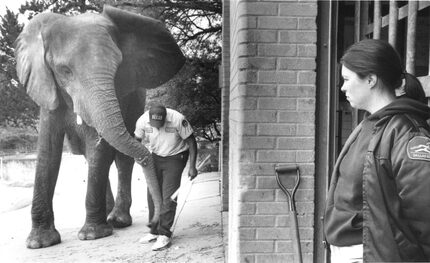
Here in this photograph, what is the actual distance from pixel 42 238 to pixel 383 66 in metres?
5.25

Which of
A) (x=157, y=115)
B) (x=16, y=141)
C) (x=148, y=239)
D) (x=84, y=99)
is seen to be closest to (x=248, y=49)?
(x=157, y=115)

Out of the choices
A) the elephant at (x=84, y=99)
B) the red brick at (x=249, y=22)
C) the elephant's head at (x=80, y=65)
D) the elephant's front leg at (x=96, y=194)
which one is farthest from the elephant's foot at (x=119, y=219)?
the red brick at (x=249, y=22)

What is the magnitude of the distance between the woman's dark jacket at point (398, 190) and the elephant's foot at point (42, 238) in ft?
16.6

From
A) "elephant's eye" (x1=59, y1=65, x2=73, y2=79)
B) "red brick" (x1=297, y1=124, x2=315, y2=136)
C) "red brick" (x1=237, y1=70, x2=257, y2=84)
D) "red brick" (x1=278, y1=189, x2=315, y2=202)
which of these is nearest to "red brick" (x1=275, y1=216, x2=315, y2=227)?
"red brick" (x1=278, y1=189, x2=315, y2=202)

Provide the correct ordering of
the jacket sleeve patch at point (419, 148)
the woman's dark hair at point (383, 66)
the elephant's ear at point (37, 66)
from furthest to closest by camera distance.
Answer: the elephant's ear at point (37, 66), the woman's dark hair at point (383, 66), the jacket sleeve patch at point (419, 148)

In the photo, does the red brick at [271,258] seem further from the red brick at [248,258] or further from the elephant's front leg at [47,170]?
the elephant's front leg at [47,170]

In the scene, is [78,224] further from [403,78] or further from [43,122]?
[403,78]

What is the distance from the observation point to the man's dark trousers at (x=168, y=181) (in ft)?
17.4

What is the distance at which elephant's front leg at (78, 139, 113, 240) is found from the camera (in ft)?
19.8

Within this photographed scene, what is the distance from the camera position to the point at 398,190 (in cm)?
147

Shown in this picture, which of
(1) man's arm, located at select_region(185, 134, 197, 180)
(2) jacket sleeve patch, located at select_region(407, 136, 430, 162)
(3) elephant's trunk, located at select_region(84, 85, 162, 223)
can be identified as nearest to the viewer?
(2) jacket sleeve patch, located at select_region(407, 136, 430, 162)

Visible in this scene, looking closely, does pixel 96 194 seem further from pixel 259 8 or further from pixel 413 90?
pixel 413 90

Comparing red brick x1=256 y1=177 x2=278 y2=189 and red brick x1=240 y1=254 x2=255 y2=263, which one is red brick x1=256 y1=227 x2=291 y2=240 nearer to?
red brick x1=240 y1=254 x2=255 y2=263

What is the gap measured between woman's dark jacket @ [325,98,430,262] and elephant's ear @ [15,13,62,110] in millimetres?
5123
